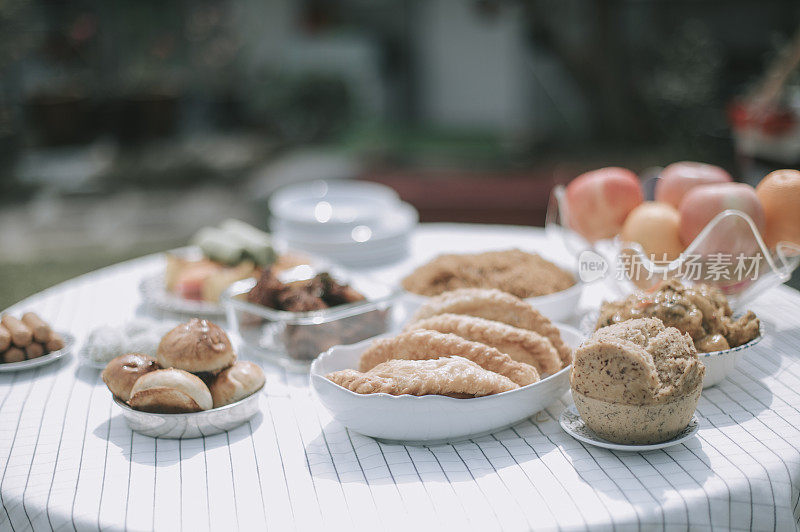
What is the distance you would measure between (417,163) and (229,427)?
6.08 metres

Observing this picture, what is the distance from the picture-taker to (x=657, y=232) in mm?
1610

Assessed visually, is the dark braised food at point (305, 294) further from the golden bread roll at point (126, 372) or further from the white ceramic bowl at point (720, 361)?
the white ceramic bowl at point (720, 361)

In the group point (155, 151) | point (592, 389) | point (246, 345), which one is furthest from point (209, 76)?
point (592, 389)

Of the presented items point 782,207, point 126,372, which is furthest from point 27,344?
point 782,207

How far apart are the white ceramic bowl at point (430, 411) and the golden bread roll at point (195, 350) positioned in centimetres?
16

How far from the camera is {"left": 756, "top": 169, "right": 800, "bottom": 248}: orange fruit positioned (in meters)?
1.54

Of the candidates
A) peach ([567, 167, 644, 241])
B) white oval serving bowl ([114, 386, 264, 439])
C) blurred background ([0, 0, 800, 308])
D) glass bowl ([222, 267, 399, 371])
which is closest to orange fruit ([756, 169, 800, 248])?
peach ([567, 167, 644, 241])

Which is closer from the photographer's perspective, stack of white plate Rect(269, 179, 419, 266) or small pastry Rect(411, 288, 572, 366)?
small pastry Rect(411, 288, 572, 366)

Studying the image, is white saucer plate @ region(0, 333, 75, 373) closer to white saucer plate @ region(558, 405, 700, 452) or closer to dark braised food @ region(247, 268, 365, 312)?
dark braised food @ region(247, 268, 365, 312)

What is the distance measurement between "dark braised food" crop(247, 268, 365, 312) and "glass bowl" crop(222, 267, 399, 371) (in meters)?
0.02

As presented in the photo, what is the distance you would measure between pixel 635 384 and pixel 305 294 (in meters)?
0.68

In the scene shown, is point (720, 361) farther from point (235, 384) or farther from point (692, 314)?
Result: point (235, 384)

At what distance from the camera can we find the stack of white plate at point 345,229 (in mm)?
2139

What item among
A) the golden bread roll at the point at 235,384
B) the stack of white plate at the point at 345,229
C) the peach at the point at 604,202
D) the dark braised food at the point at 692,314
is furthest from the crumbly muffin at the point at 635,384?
the stack of white plate at the point at 345,229
